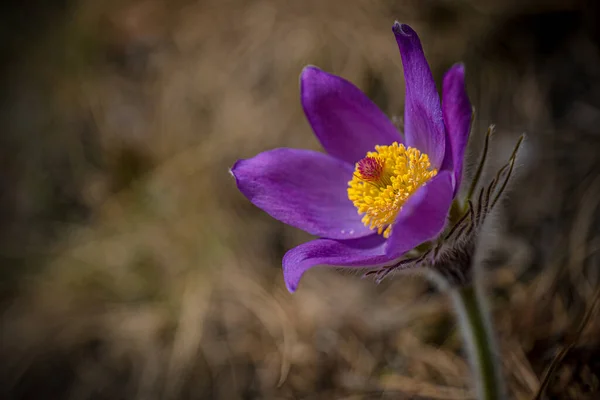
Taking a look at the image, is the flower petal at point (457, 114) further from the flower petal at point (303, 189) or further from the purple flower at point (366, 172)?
the flower petal at point (303, 189)

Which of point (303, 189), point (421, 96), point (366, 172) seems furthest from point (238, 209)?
point (421, 96)

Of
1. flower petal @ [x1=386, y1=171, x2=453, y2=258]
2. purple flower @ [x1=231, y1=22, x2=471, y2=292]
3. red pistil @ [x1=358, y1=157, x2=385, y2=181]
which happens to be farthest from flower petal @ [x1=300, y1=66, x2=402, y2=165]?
flower petal @ [x1=386, y1=171, x2=453, y2=258]

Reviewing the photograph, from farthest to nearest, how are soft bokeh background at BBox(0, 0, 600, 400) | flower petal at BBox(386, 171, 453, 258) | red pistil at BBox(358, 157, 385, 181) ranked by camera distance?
1. soft bokeh background at BBox(0, 0, 600, 400)
2. red pistil at BBox(358, 157, 385, 181)
3. flower petal at BBox(386, 171, 453, 258)

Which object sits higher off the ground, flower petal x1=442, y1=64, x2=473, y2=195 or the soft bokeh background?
flower petal x1=442, y1=64, x2=473, y2=195

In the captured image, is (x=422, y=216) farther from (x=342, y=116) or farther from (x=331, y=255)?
(x=342, y=116)

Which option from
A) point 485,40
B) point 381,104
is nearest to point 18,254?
point 381,104

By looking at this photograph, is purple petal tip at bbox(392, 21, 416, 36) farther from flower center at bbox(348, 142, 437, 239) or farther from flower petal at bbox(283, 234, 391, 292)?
flower petal at bbox(283, 234, 391, 292)

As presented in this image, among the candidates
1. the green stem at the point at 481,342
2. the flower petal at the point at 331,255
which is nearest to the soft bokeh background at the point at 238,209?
the green stem at the point at 481,342
